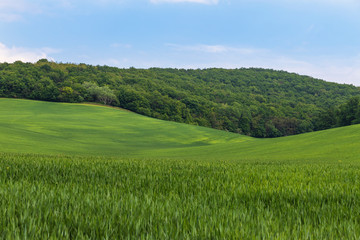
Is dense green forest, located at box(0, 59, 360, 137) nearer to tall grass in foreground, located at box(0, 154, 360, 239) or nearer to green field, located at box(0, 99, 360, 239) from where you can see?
green field, located at box(0, 99, 360, 239)

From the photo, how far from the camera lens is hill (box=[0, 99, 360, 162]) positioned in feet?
118

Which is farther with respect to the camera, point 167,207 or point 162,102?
point 162,102

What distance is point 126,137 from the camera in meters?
63.3

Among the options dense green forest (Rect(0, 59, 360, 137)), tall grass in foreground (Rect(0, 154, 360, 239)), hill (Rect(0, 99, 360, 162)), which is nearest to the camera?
tall grass in foreground (Rect(0, 154, 360, 239))

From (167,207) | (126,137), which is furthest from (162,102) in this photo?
(167,207)

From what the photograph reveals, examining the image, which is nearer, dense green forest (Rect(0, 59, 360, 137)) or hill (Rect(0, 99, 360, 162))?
hill (Rect(0, 99, 360, 162))

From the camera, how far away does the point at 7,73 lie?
11525 centimetres

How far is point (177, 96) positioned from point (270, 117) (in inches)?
1929

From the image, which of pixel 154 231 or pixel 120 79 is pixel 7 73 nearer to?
pixel 120 79

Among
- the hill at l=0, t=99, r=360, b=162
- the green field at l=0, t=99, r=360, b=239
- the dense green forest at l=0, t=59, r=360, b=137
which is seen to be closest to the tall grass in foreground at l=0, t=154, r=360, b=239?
the green field at l=0, t=99, r=360, b=239

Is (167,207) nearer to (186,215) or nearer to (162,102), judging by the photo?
(186,215)

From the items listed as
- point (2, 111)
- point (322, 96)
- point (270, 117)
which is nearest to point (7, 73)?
point (2, 111)

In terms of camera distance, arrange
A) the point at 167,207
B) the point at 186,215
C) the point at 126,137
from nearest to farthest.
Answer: the point at 186,215
the point at 167,207
the point at 126,137

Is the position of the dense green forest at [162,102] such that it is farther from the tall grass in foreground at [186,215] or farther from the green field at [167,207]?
the tall grass in foreground at [186,215]
